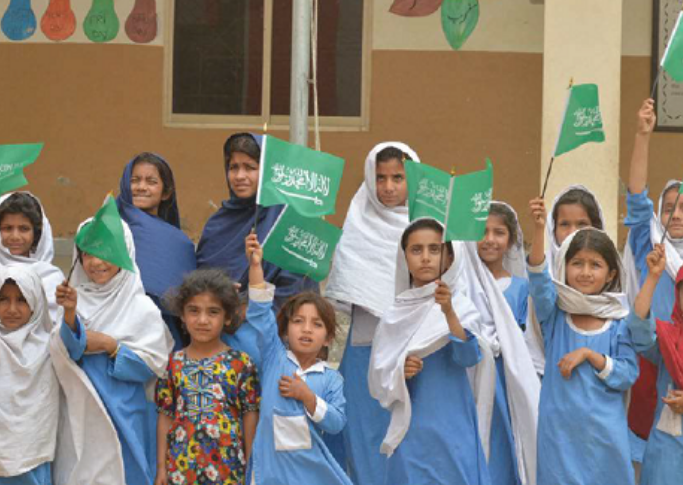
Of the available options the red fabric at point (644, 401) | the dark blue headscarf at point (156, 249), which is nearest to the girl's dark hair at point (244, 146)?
the dark blue headscarf at point (156, 249)

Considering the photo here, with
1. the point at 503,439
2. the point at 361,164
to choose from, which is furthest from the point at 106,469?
the point at 361,164

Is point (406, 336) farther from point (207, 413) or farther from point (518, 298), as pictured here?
point (207, 413)

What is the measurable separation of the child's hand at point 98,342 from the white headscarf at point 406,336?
0.98m

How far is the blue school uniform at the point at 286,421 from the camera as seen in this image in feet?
15.6

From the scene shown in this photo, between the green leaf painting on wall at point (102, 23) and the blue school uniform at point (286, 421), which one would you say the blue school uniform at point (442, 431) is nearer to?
the blue school uniform at point (286, 421)

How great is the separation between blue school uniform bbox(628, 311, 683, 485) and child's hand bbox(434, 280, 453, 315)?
0.67 meters

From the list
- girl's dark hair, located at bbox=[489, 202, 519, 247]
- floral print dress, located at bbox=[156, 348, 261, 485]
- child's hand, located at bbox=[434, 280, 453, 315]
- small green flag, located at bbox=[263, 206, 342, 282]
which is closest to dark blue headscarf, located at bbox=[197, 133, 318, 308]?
small green flag, located at bbox=[263, 206, 342, 282]

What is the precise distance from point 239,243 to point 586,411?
150 cm

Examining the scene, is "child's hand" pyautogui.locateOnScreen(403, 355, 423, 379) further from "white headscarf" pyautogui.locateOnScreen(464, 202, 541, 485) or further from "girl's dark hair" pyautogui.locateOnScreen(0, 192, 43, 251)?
"girl's dark hair" pyautogui.locateOnScreen(0, 192, 43, 251)

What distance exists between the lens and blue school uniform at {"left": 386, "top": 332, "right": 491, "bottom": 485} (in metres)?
4.98

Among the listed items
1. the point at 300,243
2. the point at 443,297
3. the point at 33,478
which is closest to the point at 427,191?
the point at 443,297

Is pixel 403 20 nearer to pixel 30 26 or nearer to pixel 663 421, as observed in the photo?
pixel 30 26

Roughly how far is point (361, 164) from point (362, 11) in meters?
1.08

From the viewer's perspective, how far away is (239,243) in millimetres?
5355
